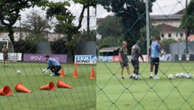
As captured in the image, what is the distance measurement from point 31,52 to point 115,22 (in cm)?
169

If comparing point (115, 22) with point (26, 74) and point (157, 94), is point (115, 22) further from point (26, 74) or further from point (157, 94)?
point (26, 74)

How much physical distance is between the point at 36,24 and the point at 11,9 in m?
0.36

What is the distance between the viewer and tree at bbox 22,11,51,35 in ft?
14.9

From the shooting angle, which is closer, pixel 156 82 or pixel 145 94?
pixel 145 94

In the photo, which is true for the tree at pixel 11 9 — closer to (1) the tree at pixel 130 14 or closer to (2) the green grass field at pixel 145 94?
(2) the green grass field at pixel 145 94

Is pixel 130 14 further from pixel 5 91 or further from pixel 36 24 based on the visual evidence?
pixel 5 91

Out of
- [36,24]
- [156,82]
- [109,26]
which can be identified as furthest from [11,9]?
[156,82]

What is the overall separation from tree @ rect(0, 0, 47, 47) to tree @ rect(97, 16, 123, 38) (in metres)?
1.39

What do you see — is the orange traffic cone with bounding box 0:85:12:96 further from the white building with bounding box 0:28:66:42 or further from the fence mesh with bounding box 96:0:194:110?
the white building with bounding box 0:28:66:42

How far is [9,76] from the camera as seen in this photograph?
423 inches

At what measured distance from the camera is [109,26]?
3197 millimetres

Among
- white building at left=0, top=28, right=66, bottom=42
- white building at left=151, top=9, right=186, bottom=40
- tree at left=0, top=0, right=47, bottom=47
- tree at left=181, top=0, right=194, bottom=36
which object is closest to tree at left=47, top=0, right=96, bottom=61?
Result: white building at left=0, top=28, right=66, bottom=42

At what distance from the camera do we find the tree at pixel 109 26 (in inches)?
124

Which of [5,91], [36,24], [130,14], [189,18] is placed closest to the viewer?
[130,14]
